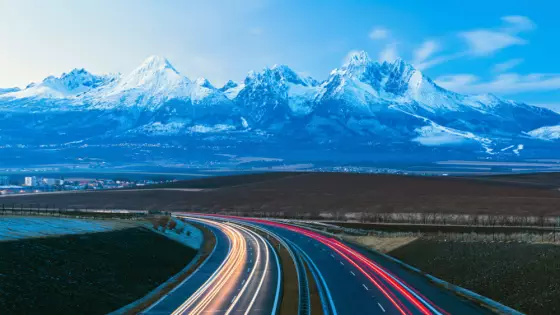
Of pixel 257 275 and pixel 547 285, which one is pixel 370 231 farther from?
pixel 547 285

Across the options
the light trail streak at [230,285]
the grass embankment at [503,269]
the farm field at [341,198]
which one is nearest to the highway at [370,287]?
the grass embankment at [503,269]

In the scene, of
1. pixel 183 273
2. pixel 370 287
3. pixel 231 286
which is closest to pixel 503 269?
pixel 370 287

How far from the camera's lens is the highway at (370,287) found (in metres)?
33.2

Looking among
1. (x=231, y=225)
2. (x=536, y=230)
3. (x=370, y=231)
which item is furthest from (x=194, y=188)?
(x=536, y=230)

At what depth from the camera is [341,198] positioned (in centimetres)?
12594

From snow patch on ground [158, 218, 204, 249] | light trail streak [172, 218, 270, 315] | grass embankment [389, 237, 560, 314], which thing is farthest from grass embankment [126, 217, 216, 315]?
grass embankment [389, 237, 560, 314]

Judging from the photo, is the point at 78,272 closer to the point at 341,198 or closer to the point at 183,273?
the point at 183,273

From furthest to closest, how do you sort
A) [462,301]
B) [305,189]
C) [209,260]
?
[305,189] → [209,260] → [462,301]

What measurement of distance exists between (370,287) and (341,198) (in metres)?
85.7

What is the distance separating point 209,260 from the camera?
56875mm

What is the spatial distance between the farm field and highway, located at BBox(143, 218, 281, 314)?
159 ft

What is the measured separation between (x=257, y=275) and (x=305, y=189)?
97.6 meters

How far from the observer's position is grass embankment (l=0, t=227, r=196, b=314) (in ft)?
96.5

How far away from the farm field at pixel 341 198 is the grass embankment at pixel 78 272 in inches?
2526
